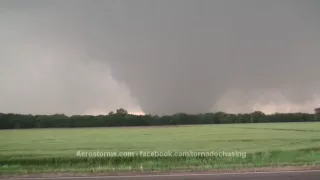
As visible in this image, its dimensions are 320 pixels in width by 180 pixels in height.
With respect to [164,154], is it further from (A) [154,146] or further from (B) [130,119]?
(B) [130,119]

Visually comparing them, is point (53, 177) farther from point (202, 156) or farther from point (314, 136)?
point (314, 136)

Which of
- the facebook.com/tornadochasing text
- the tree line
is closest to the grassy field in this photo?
the facebook.com/tornadochasing text

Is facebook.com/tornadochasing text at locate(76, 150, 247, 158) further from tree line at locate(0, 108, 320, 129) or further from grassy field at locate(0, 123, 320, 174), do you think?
tree line at locate(0, 108, 320, 129)

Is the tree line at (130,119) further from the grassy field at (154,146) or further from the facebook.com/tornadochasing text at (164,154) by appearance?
the facebook.com/tornadochasing text at (164,154)

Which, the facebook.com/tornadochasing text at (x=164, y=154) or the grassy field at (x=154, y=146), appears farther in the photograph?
the facebook.com/tornadochasing text at (x=164, y=154)

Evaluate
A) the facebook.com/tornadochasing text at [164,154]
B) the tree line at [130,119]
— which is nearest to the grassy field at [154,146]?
the facebook.com/tornadochasing text at [164,154]

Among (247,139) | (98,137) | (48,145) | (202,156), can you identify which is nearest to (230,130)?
(247,139)
